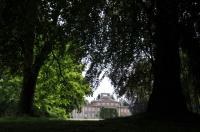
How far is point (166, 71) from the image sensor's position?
1952cm

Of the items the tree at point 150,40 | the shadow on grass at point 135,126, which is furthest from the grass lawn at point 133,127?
the tree at point 150,40

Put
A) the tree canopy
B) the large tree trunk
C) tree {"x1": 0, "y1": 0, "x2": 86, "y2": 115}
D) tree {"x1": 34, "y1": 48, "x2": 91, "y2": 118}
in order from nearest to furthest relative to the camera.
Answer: tree {"x1": 0, "y1": 0, "x2": 86, "y2": 115} → the tree canopy → the large tree trunk → tree {"x1": 34, "y1": 48, "x2": 91, "y2": 118}

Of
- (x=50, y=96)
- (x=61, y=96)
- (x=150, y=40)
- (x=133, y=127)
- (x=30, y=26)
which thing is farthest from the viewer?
(x=50, y=96)

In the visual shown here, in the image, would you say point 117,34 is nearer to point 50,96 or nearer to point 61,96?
point 61,96

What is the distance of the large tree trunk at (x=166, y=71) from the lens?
19094 millimetres

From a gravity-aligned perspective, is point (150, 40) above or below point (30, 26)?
above

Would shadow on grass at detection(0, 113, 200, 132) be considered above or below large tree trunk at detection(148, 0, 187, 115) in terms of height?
below

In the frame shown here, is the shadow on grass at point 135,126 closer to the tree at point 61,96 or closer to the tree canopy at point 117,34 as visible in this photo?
the tree canopy at point 117,34

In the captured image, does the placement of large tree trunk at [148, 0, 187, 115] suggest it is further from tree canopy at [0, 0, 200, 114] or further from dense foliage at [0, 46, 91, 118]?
dense foliage at [0, 46, 91, 118]

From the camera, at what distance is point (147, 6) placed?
20.3 metres

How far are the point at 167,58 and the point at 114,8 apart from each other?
3735 millimetres

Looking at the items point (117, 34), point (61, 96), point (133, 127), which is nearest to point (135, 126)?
point (133, 127)

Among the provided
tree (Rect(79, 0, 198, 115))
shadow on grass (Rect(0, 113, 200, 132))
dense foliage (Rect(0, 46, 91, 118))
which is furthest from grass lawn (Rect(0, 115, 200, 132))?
dense foliage (Rect(0, 46, 91, 118))

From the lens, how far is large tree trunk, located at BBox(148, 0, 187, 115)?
1909 cm
